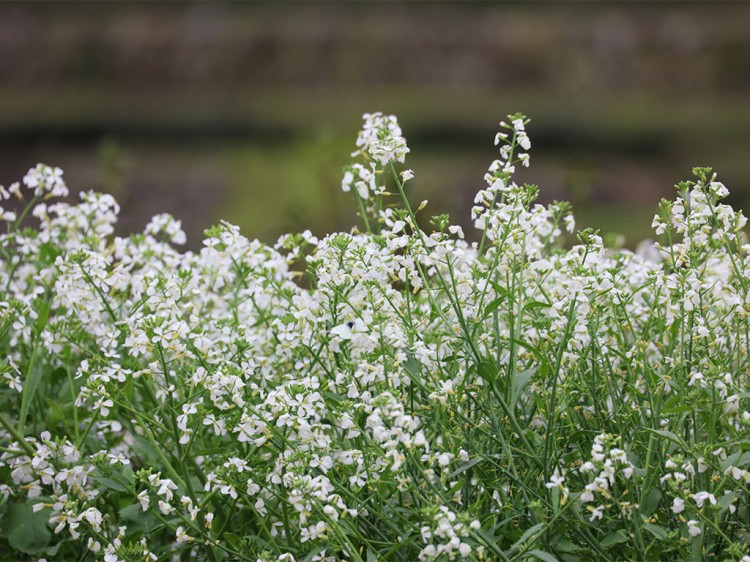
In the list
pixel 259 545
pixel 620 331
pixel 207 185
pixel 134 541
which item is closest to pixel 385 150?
pixel 620 331

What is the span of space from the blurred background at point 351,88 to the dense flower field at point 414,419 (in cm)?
487

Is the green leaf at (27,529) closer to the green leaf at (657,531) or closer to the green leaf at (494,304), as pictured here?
the green leaf at (494,304)

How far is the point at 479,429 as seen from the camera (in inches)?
58.9

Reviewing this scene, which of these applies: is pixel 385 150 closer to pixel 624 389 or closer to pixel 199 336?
pixel 199 336

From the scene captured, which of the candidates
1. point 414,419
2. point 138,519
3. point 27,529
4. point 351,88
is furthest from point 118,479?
point 351,88

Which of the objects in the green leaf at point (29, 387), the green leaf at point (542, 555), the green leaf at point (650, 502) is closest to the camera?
the green leaf at point (542, 555)

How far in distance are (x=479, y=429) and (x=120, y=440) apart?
2.49ft

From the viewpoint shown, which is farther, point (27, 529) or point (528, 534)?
point (27, 529)

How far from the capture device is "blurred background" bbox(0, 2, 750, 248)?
7141 millimetres

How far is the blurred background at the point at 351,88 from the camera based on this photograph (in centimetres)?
714

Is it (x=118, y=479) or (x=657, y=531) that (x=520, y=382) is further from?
(x=118, y=479)

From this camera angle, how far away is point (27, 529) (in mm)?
1670

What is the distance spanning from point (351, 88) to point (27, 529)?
6.44 meters

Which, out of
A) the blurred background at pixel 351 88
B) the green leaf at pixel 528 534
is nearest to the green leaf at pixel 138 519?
the green leaf at pixel 528 534
